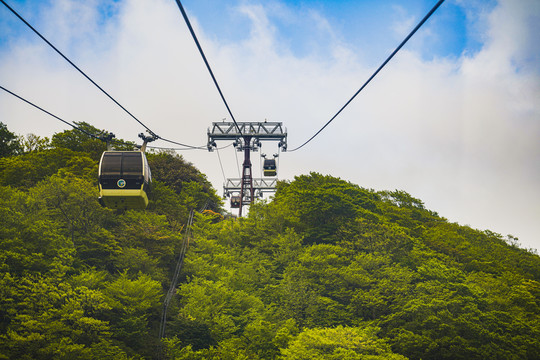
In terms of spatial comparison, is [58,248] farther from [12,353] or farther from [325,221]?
[325,221]

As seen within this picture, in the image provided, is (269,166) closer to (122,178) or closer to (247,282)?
(247,282)

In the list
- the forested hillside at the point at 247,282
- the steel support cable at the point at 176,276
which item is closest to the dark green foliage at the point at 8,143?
the forested hillside at the point at 247,282

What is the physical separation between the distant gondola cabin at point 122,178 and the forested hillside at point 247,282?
268 inches

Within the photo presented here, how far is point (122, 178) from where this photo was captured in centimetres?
1246

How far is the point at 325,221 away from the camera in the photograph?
29.7 m

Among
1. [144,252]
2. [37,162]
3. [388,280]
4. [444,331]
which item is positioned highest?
[37,162]

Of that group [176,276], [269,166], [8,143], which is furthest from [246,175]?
[8,143]

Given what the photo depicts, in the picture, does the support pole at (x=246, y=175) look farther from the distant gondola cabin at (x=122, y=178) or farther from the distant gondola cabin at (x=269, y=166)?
the distant gondola cabin at (x=122, y=178)

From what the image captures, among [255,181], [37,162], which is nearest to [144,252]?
[37,162]

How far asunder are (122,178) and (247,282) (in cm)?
1335

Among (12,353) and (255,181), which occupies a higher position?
(255,181)

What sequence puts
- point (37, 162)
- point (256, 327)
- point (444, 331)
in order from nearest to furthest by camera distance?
point (256, 327) < point (444, 331) < point (37, 162)

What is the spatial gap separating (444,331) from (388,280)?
4117mm

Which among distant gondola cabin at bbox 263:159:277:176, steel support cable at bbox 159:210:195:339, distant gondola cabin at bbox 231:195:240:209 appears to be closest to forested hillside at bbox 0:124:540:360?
steel support cable at bbox 159:210:195:339
